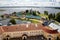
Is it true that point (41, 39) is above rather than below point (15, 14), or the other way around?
below

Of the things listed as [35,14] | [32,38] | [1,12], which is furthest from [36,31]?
[1,12]

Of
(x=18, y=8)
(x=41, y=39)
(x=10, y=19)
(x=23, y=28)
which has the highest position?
(x=18, y=8)

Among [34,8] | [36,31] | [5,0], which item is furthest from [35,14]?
[5,0]

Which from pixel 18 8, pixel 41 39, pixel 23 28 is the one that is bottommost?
pixel 41 39

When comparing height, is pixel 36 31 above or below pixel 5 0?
below

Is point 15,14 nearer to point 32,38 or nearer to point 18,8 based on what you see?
point 18,8

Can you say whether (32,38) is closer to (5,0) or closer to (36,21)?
(36,21)
